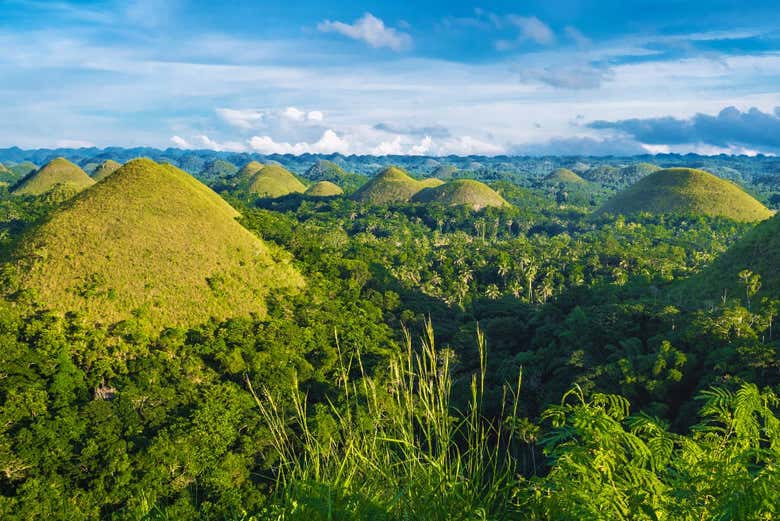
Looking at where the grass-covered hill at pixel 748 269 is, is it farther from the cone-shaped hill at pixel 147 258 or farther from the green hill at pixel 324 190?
the green hill at pixel 324 190

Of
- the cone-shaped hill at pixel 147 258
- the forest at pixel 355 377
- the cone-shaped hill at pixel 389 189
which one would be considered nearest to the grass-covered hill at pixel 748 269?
the forest at pixel 355 377

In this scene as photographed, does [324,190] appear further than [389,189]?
Yes

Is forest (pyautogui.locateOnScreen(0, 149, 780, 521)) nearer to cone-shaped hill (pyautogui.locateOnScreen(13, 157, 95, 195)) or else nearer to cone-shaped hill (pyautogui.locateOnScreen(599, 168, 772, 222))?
cone-shaped hill (pyautogui.locateOnScreen(599, 168, 772, 222))

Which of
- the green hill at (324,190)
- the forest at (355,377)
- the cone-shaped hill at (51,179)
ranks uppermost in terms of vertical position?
the cone-shaped hill at (51,179)

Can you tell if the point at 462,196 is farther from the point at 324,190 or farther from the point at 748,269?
the point at 748,269

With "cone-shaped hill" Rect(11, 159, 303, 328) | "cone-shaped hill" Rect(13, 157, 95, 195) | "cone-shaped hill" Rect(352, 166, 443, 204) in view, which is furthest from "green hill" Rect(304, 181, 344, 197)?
"cone-shaped hill" Rect(11, 159, 303, 328)

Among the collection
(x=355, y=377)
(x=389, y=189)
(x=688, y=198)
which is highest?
(x=389, y=189)

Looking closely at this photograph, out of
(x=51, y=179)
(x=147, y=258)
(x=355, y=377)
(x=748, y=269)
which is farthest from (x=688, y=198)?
(x=51, y=179)

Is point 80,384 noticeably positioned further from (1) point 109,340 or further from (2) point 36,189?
(2) point 36,189
